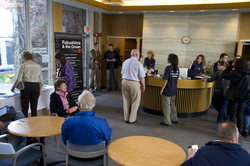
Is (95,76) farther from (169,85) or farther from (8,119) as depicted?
(8,119)

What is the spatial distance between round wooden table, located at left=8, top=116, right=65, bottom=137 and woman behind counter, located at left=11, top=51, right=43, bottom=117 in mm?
1368

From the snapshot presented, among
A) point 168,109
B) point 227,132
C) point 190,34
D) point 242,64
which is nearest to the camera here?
point 227,132

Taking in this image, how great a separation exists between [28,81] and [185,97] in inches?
148

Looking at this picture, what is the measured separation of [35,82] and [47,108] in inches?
34.5

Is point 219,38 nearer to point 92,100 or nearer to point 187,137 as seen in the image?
point 187,137

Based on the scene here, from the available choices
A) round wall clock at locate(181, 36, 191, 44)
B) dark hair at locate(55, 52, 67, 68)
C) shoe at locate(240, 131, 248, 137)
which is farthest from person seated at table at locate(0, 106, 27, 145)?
round wall clock at locate(181, 36, 191, 44)

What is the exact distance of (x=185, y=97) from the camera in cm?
560

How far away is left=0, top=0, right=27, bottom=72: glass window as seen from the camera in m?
5.43

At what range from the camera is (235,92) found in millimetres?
4418

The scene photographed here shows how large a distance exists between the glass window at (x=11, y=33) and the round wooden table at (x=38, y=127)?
303 cm

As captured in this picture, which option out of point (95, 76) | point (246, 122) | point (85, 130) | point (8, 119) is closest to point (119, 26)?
point (95, 76)

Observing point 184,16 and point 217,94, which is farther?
point 184,16

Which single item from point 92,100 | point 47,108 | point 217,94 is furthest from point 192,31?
point 92,100

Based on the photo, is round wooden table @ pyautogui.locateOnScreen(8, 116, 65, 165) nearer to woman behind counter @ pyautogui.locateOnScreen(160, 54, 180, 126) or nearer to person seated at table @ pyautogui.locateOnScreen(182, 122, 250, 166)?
person seated at table @ pyautogui.locateOnScreen(182, 122, 250, 166)
